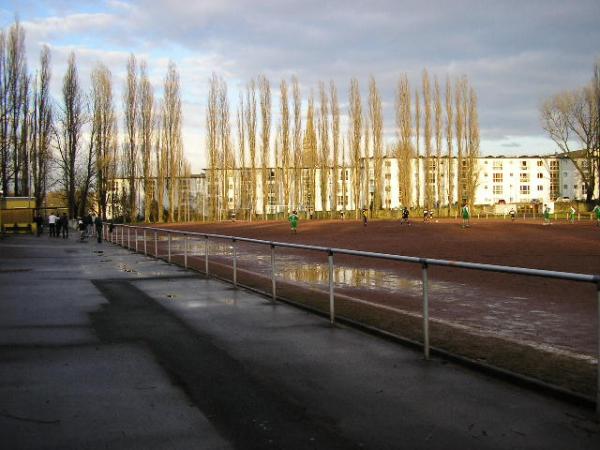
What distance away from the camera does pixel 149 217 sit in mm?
72125

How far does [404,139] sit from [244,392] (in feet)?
224

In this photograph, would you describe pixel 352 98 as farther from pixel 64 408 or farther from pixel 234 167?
pixel 64 408

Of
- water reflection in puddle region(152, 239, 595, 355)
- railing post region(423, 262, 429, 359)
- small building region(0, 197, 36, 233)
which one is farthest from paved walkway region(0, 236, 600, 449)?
small building region(0, 197, 36, 233)

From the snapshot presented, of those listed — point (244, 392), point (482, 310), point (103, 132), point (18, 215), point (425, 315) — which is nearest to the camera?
point (244, 392)

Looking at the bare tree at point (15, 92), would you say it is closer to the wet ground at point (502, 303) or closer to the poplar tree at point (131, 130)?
the poplar tree at point (131, 130)

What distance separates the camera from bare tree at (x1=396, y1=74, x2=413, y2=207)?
232 feet

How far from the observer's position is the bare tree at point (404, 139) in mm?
70562

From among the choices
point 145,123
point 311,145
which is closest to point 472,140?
point 311,145

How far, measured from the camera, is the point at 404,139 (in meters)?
70.9

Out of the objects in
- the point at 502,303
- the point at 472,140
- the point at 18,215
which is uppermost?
the point at 472,140

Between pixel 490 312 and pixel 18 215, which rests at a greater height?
pixel 18 215

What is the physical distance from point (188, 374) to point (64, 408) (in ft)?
4.00

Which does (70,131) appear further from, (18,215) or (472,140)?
(472,140)

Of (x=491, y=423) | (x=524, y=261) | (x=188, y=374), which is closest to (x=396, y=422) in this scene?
(x=491, y=423)
